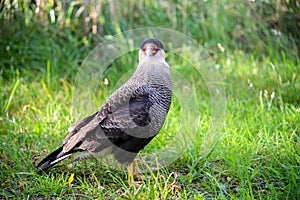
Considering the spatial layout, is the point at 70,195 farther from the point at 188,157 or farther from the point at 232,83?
the point at 232,83

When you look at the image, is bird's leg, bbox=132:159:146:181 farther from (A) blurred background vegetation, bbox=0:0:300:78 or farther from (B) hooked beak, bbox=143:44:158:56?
(A) blurred background vegetation, bbox=0:0:300:78

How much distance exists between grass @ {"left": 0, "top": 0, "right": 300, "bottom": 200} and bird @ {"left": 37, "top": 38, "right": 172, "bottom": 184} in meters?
0.19

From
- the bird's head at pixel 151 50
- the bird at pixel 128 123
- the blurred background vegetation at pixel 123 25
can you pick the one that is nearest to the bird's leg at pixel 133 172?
the bird at pixel 128 123

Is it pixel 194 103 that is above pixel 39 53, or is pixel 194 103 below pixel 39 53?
below

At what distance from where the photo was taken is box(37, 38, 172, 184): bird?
341 cm

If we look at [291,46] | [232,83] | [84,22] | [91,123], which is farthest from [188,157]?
[84,22]

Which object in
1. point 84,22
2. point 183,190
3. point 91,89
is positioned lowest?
point 183,190

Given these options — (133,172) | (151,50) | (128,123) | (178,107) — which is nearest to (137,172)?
(133,172)

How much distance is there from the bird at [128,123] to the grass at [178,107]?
0.19m

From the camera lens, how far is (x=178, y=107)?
495cm

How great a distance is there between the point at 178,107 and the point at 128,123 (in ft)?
5.27

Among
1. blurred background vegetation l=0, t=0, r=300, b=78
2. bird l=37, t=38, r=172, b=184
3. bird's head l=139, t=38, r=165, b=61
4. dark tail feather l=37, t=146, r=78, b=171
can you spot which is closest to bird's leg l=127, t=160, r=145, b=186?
bird l=37, t=38, r=172, b=184

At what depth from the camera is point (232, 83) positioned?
207 inches

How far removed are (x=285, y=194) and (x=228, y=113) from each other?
1550 mm
